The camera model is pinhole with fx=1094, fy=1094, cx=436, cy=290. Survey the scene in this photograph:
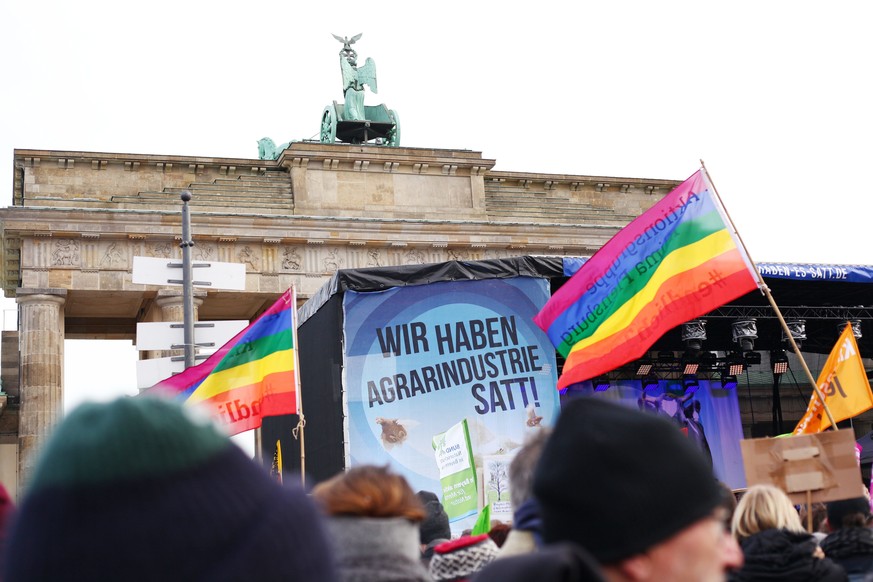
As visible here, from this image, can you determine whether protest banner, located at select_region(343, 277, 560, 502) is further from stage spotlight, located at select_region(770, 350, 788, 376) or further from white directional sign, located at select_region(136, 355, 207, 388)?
stage spotlight, located at select_region(770, 350, 788, 376)

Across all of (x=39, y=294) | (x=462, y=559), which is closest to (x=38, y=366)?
(x=39, y=294)

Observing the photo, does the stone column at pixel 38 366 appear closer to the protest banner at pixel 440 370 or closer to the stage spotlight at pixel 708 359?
the protest banner at pixel 440 370

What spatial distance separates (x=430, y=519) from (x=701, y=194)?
471cm

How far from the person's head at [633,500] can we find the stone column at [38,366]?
28934 mm

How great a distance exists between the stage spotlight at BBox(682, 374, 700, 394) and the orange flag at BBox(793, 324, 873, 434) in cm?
1108

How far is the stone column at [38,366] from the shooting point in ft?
95.6

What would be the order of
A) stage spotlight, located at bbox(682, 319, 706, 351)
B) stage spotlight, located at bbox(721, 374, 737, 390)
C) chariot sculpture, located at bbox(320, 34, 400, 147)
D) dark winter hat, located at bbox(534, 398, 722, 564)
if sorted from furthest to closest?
chariot sculpture, located at bbox(320, 34, 400, 147) → stage spotlight, located at bbox(721, 374, 737, 390) → stage spotlight, located at bbox(682, 319, 706, 351) → dark winter hat, located at bbox(534, 398, 722, 564)

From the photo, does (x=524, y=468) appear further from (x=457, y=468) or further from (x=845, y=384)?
(x=845, y=384)

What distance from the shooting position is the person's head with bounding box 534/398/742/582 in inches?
71.7

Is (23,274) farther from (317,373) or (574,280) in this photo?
(574,280)

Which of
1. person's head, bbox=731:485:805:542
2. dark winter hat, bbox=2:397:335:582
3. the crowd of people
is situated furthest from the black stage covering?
dark winter hat, bbox=2:397:335:582

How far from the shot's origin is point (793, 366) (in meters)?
28.7

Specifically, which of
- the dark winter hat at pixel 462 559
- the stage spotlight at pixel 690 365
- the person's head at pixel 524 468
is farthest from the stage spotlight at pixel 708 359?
the person's head at pixel 524 468

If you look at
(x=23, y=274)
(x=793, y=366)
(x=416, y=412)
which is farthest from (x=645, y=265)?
(x=23, y=274)
